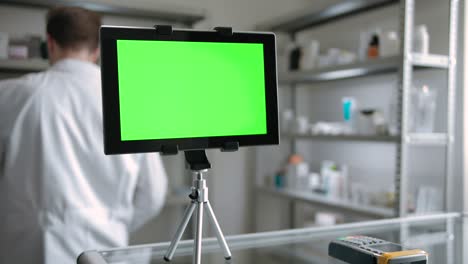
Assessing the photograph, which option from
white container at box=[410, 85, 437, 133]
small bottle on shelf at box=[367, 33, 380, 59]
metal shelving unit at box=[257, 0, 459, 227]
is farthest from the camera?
small bottle on shelf at box=[367, 33, 380, 59]

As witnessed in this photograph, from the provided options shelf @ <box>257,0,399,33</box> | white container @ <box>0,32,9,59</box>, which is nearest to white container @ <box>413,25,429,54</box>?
shelf @ <box>257,0,399,33</box>

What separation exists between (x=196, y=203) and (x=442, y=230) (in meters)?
0.64

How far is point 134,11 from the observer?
2670 mm

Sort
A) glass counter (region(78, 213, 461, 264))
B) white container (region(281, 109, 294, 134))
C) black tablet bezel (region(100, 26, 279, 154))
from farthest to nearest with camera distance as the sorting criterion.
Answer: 1. white container (region(281, 109, 294, 134))
2. glass counter (region(78, 213, 461, 264))
3. black tablet bezel (region(100, 26, 279, 154))

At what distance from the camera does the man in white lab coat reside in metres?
1.33

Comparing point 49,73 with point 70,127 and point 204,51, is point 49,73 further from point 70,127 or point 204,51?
Result: point 204,51

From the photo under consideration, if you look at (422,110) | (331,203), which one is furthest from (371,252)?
(331,203)

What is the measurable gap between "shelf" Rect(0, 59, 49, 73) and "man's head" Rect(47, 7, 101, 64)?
0.93 m

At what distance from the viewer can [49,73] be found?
1.37m

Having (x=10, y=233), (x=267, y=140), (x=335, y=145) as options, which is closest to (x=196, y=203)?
(x=267, y=140)

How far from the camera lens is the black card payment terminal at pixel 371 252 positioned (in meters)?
0.72

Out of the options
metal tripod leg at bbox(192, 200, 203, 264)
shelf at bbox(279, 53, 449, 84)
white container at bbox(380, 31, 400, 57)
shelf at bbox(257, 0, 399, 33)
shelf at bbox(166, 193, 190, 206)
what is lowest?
shelf at bbox(166, 193, 190, 206)

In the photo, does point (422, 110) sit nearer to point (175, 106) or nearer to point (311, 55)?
point (311, 55)

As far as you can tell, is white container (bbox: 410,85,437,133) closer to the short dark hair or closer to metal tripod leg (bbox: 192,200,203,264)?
the short dark hair
